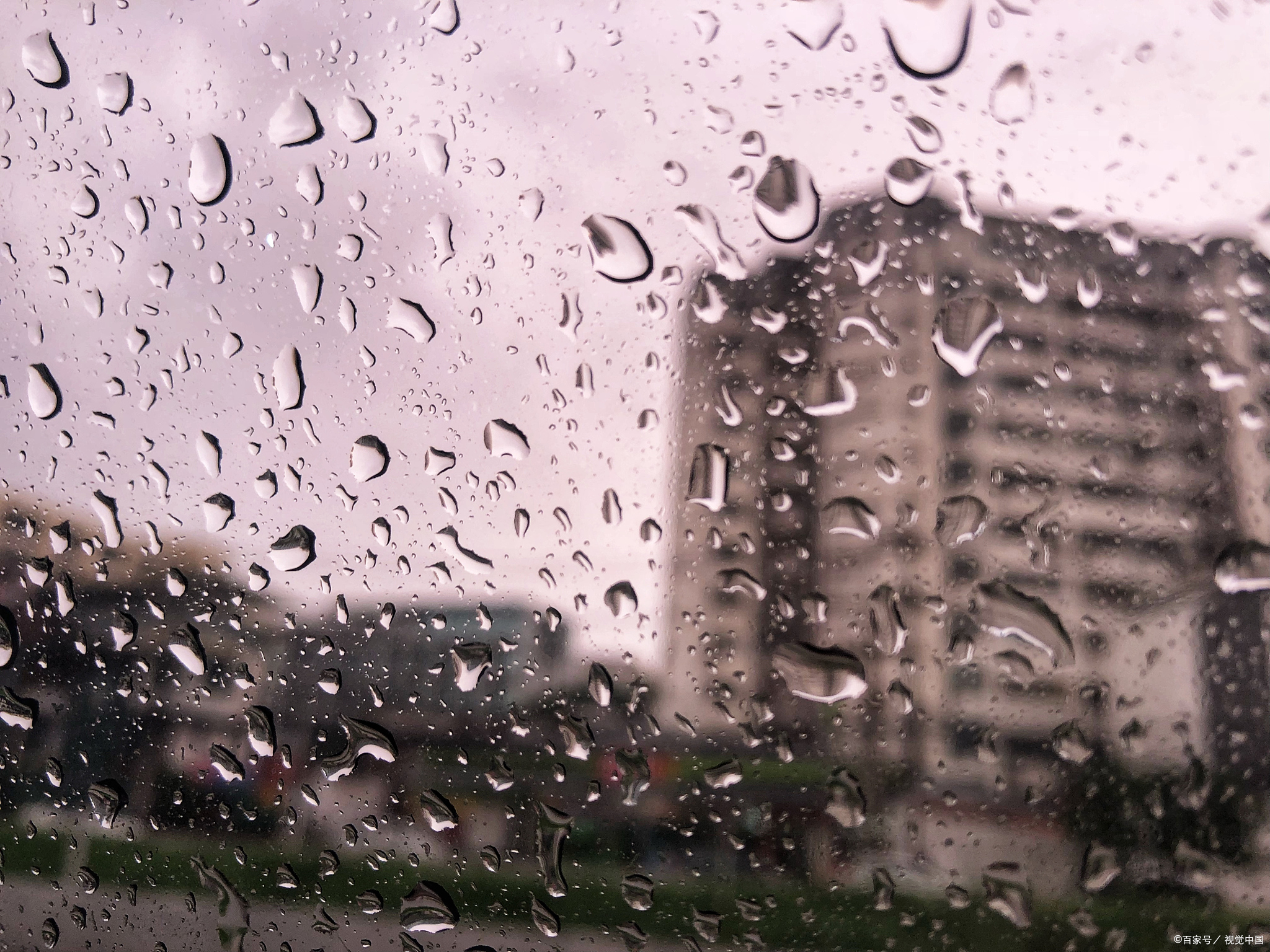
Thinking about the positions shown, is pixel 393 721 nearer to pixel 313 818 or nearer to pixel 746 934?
Result: pixel 313 818

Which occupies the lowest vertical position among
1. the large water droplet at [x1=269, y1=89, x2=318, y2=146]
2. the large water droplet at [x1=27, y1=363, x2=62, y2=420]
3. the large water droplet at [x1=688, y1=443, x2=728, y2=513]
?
the large water droplet at [x1=688, y1=443, x2=728, y2=513]

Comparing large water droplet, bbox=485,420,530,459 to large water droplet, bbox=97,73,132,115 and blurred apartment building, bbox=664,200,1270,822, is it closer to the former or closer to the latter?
blurred apartment building, bbox=664,200,1270,822

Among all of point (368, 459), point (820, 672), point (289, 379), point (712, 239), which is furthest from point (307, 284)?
point (820, 672)

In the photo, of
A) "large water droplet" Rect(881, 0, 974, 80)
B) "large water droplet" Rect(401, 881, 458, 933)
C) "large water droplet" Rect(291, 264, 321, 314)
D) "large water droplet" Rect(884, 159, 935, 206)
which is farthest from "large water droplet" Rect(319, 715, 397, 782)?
"large water droplet" Rect(881, 0, 974, 80)

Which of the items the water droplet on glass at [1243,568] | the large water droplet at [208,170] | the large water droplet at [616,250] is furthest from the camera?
the large water droplet at [208,170]

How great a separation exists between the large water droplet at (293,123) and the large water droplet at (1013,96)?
77cm

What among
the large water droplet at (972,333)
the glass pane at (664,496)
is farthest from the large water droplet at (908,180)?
the large water droplet at (972,333)

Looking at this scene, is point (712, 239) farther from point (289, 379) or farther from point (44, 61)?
point (44, 61)

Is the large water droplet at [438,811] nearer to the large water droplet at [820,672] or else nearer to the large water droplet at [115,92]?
the large water droplet at [820,672]

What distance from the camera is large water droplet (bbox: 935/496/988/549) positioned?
2.36 feet

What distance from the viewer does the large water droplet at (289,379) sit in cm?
84

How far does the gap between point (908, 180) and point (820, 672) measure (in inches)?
20.5

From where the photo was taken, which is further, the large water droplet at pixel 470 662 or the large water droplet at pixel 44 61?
the large water droplet at pixel 44 61

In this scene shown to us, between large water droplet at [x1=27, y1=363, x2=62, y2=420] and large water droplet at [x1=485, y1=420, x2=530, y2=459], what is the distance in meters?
0.60
